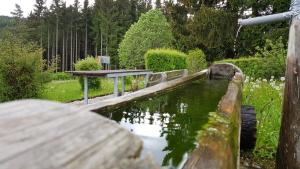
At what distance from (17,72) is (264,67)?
28.0ft

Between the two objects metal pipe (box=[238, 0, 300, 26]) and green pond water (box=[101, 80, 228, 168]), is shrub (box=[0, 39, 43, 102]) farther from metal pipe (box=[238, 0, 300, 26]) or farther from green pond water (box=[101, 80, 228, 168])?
metal pipe (box=[238, 0, 300, 26])

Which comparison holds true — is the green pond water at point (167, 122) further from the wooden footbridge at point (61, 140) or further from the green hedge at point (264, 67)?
the green hedge at point (264, 67)

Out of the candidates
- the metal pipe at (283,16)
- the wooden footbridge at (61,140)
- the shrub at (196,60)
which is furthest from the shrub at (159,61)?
the wooden footbridge at (61,140)

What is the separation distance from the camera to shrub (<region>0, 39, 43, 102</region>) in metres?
9.78

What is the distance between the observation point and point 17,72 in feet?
32.6

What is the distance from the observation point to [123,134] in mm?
674

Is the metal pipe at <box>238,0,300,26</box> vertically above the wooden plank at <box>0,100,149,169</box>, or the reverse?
the metal pipe at <box>238,0,300,26</box>

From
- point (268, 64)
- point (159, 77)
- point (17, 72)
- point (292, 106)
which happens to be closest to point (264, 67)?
point (268, 64)

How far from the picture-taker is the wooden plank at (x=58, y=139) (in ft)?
1.55

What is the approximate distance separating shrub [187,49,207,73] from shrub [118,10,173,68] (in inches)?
340

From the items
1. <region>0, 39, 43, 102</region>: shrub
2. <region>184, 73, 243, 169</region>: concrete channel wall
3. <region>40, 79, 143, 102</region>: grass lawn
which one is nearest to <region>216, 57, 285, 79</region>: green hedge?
<region>40, 79, 143, 102</region>: grass lawn

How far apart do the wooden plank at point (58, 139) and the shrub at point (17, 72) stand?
9918 mm

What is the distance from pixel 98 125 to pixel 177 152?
159 centimetres

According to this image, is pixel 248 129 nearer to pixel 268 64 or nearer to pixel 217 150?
pixel 217 150
